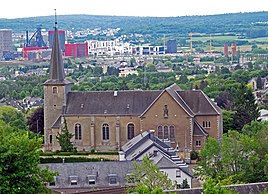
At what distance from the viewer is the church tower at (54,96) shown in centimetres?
8531

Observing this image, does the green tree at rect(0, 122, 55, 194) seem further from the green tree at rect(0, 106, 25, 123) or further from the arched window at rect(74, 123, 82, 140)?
the green tree at rect(0, 106, 25, 123)

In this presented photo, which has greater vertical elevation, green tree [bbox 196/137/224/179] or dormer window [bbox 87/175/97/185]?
green tree [bbox 196/137/224/179]

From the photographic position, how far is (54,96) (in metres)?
85.6

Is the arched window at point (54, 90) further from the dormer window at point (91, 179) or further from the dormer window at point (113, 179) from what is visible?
the dormer window at point (113, 179)

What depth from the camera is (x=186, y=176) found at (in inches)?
2468

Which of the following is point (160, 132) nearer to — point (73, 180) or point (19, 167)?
point (73, 180)

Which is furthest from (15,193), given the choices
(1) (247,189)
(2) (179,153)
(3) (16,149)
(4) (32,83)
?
(4) (32,83)

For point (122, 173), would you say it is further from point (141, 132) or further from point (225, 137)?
point (141, 132)

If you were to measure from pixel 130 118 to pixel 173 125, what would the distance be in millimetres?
3839

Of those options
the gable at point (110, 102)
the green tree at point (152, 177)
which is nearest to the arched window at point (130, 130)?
the gable at point (110, 102)

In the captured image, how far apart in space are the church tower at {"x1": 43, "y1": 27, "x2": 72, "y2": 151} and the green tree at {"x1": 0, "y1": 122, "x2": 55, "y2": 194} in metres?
40.8

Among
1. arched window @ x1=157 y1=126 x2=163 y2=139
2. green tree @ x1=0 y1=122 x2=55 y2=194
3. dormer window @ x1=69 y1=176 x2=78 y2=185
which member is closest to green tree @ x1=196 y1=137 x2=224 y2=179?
dormer window @ x1=69 y1=176 x2=78 y2=185

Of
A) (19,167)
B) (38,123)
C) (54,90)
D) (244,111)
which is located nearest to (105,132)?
(54,90)

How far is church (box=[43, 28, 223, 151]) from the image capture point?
271ft
